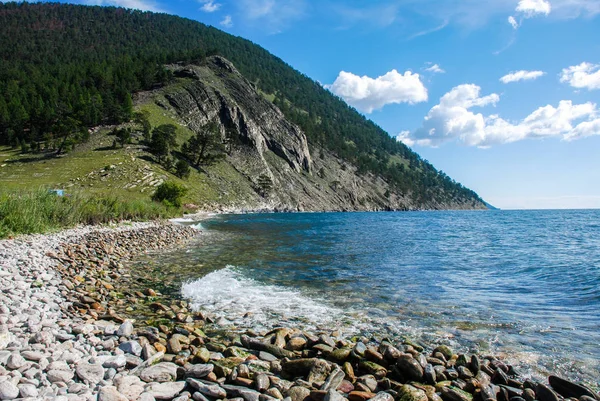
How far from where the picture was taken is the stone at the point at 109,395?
197 inches

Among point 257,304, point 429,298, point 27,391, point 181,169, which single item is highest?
point 181,169

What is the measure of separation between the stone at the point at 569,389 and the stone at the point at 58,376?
8.40 m

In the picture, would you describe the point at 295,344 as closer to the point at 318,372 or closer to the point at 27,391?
the point at 318,372

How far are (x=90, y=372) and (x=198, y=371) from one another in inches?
66.7

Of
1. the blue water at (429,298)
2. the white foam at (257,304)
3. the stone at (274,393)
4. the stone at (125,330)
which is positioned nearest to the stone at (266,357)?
the stone at (274,393)

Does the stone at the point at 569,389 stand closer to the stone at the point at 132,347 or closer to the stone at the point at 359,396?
the stone at the point at 359,396

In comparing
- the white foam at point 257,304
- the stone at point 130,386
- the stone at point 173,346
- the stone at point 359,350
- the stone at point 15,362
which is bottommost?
the white foam at point 257,304

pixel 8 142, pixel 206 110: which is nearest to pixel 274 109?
pixel 206 110

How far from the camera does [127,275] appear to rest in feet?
50.4

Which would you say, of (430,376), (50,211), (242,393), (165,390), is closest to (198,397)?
(165,390)

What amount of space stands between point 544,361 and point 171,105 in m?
129

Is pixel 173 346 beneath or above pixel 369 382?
beneath

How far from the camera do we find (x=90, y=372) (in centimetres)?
570

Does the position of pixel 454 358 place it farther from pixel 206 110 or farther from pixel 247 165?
pixel 206 110
